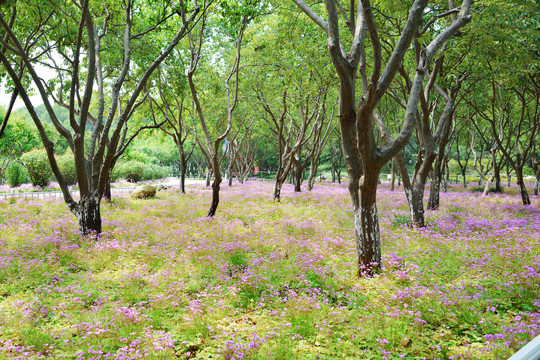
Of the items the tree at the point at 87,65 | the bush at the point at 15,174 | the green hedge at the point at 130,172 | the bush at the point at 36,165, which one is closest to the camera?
the tree at the point at 87,65

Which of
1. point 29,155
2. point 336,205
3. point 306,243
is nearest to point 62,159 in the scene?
point 29,155

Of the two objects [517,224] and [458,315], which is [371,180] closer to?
[458,315]

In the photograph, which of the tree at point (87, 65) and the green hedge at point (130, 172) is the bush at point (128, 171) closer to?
the green hedge at point (130, 172)

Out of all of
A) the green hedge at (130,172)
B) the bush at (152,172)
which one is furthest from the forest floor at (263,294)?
the bush at (152,172)

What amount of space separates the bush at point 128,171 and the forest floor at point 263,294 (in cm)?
3648

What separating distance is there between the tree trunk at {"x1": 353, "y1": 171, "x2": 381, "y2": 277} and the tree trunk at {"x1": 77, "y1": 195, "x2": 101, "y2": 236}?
8.13 meters

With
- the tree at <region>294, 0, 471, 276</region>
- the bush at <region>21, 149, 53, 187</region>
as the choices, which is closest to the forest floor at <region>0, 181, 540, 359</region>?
the tree at <region>294, 0, 471, 276</region>

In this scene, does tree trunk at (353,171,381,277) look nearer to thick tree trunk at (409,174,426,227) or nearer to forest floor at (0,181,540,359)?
forest floor at (0,181,540,359)

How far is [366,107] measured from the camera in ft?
20.0

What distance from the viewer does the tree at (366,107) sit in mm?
6023

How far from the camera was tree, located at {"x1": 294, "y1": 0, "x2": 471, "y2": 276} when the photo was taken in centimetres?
602

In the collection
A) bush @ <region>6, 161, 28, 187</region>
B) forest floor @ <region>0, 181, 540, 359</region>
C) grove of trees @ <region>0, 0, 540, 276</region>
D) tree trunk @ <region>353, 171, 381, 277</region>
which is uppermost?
grove of trees @ <region>0, 0, 540, 276</region>

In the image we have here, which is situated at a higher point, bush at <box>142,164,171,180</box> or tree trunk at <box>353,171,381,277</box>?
bush at <box>142,164,171,180</box>

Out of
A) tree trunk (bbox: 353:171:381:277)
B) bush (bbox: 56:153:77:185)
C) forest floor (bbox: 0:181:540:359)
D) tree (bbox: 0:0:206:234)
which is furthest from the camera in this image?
bush (bbox: 56:153:77:185)
